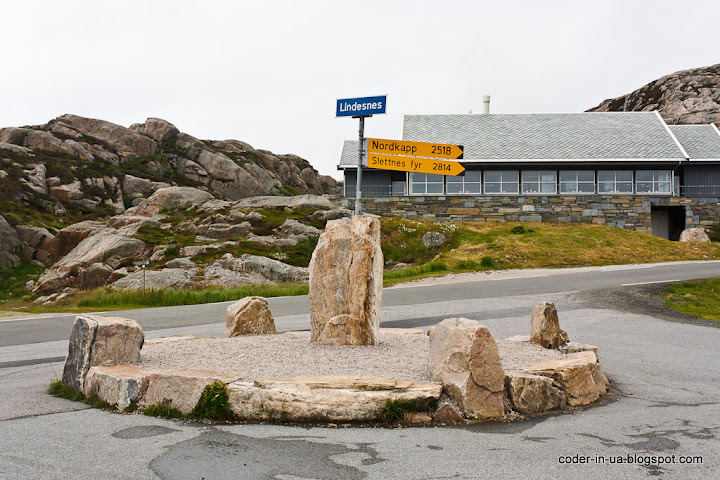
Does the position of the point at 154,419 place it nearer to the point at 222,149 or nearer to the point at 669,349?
the point at 669,349

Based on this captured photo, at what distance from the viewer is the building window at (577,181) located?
4088cm

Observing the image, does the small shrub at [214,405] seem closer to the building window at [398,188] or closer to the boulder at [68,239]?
the boulder at [68,239]

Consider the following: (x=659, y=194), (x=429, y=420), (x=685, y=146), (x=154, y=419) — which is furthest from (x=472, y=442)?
(x=685, y=146)

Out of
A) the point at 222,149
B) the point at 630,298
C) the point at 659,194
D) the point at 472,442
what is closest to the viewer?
the point at 472,442

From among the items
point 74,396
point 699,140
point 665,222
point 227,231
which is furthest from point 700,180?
point 74,396

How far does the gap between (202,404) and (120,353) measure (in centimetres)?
204

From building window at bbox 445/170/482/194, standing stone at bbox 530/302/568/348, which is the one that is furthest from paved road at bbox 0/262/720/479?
building window at bbox 445/170/482/194

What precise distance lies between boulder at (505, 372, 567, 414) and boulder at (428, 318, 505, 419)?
0.65ft

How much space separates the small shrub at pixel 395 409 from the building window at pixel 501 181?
3682cm

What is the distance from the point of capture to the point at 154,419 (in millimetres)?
5910

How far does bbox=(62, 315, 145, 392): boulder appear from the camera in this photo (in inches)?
277

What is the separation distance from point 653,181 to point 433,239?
764 inches

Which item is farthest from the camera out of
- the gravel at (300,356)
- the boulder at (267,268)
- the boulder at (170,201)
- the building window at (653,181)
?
the boulder at (170,201)

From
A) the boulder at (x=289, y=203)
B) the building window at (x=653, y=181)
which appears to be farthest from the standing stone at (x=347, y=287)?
the building window at (x=653, y=181)
